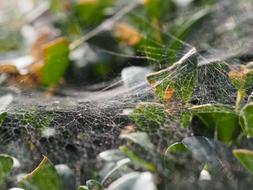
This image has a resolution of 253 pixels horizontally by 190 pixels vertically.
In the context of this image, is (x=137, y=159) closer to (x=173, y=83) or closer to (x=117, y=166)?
(x=117, y=166)

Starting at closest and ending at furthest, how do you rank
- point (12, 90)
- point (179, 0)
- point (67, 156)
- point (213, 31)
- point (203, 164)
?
1. point (203, 164)
2. point (67, 156)
3. point (12, 90)
4. point (213, 31)
5. point (179, 0)

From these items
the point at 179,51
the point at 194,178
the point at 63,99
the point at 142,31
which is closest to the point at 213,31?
the point at 142,31

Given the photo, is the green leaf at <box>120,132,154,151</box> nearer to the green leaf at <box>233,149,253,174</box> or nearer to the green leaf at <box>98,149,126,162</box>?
the green leaf at <box>98,149,126,162</box>

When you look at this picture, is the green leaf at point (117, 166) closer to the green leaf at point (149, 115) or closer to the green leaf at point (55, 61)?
the green leaf at point (149, 115)

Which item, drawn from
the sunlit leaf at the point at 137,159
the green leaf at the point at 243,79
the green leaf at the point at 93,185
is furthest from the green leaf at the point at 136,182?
the green leaf at the point at 243,79

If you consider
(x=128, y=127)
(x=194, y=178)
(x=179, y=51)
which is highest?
(x=179, y=51)

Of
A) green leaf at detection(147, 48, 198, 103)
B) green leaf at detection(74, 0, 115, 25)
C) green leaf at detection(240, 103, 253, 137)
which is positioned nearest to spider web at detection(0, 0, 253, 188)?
green leaf at detection(147, 48, 198, 103)

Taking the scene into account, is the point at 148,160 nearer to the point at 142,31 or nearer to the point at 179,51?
the point at 179,51
